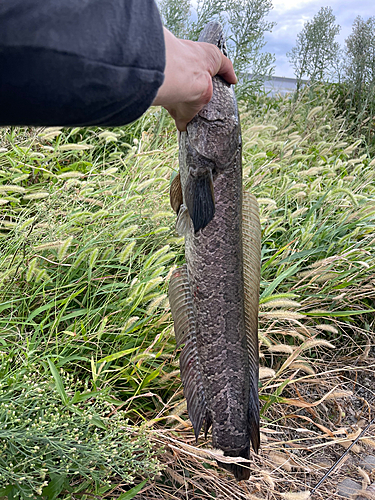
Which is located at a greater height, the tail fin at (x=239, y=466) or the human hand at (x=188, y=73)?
the human hand at (x=188, y=73)

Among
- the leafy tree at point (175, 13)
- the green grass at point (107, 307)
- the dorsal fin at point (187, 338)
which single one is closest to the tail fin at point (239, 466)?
the dorsal fin at point (187, 338)

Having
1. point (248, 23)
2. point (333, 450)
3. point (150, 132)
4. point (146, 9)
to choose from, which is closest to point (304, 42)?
point (248, 23)

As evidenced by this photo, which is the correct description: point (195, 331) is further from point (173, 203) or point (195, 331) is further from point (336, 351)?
point (336, 351)

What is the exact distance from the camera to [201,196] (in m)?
1.43

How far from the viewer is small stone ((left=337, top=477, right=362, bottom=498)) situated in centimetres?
221

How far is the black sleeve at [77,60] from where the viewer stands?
28.2 inches

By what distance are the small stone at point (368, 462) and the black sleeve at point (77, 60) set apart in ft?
8.23

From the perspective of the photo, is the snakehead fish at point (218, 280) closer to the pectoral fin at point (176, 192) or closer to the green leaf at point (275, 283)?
the pectoral fin at point (176, 192)

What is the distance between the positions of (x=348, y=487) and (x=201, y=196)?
1.83 metres

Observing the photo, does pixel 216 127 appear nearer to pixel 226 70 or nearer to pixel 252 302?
pixel 226 70

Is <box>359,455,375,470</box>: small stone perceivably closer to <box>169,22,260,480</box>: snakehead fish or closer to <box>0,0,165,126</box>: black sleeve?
<box>169,22,260,480</box>: snakehead fish

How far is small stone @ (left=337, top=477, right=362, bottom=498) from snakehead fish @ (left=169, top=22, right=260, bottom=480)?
853mm

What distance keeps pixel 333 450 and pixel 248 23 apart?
4.43 meters

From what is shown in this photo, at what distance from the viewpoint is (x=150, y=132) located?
13.6ft
